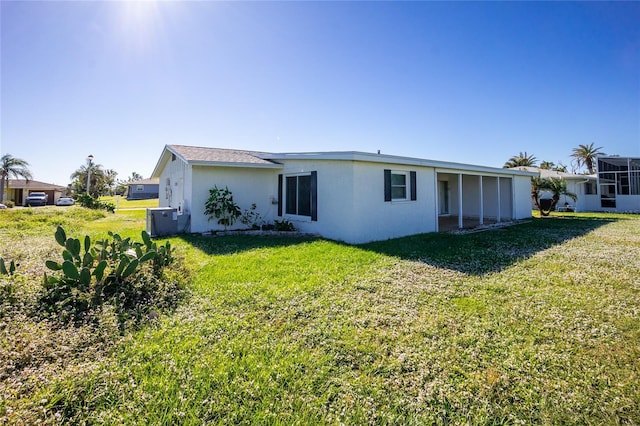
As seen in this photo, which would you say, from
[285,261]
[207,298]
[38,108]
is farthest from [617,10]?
[38,108]

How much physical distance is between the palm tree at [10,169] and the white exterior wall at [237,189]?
144 ft

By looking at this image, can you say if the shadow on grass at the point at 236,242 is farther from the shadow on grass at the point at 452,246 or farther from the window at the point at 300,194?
the window at the point at 300,194

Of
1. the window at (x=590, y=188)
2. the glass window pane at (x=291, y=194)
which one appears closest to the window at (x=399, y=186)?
the glass window pane at (x=291, y=194)

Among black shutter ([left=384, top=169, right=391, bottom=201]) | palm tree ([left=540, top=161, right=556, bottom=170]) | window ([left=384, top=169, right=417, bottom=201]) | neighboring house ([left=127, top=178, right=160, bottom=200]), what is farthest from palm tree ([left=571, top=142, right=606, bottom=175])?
neighboring house ([left=127, top=178, right=160, bottom=200])

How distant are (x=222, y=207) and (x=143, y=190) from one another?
1848 inches

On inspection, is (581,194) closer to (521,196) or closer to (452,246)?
(521,196)

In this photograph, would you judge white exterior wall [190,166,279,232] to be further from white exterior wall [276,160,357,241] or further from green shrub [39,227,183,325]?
green shrub [39,227,183,325]

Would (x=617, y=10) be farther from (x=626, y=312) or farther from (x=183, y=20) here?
(x=183, y=20)

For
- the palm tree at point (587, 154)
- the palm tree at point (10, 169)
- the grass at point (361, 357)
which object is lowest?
the grass at point (361, 357)

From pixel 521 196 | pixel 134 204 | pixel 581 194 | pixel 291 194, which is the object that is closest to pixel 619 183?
pixel 581 194

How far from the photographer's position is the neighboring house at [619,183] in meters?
20.5

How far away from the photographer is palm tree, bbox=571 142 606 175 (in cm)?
3562

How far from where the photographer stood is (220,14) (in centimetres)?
854

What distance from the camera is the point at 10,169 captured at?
1460 inches
